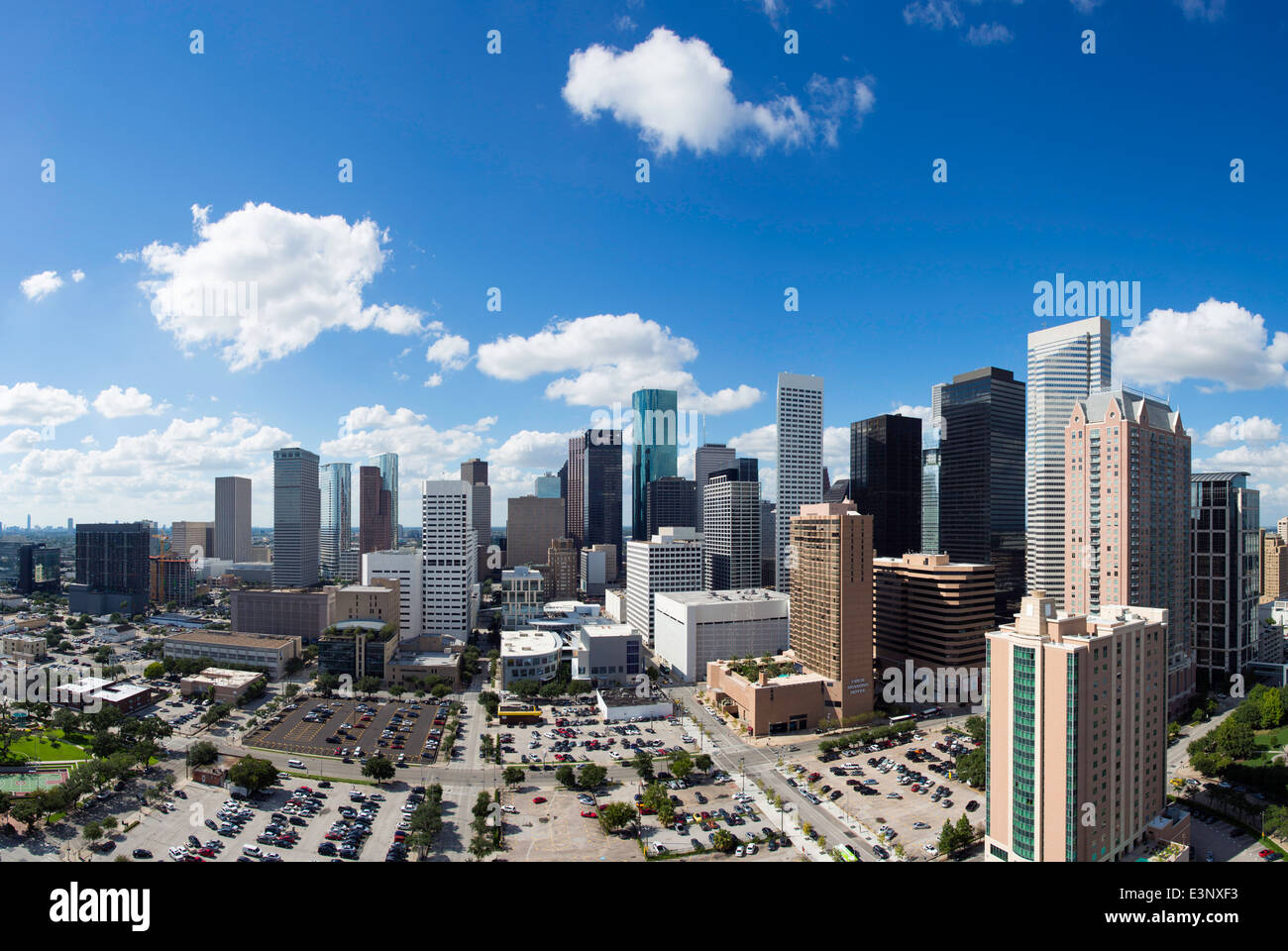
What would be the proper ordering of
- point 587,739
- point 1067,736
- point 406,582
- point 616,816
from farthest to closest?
point 406,582, point 587,739, point 616,816, point 1067,736

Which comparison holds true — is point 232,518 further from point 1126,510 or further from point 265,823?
point 1126,510

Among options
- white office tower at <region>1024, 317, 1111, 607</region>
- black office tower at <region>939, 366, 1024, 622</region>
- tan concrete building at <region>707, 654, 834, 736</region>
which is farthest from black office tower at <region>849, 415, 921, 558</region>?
tan concrete building at <region>707, 654, 834, 736</region>

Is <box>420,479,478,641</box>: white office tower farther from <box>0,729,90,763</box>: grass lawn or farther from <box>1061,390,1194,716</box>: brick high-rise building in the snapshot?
<box>1061,390,1194,716</box>: brick high-rise building

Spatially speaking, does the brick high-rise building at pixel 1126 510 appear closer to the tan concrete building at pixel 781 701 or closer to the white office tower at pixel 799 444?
the tan concrete building at pixel 781 701

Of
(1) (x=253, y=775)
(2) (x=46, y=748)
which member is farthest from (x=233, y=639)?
(1) (x=253, y=775)

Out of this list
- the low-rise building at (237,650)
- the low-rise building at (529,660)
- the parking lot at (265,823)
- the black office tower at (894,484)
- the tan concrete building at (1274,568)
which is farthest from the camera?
the black office tower at (894,484)

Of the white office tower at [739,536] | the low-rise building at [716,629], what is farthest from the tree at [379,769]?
the white office tower at [739,536]

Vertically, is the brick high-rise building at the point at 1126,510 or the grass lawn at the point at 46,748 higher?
the brick high-rise building at the point at 1126,510
